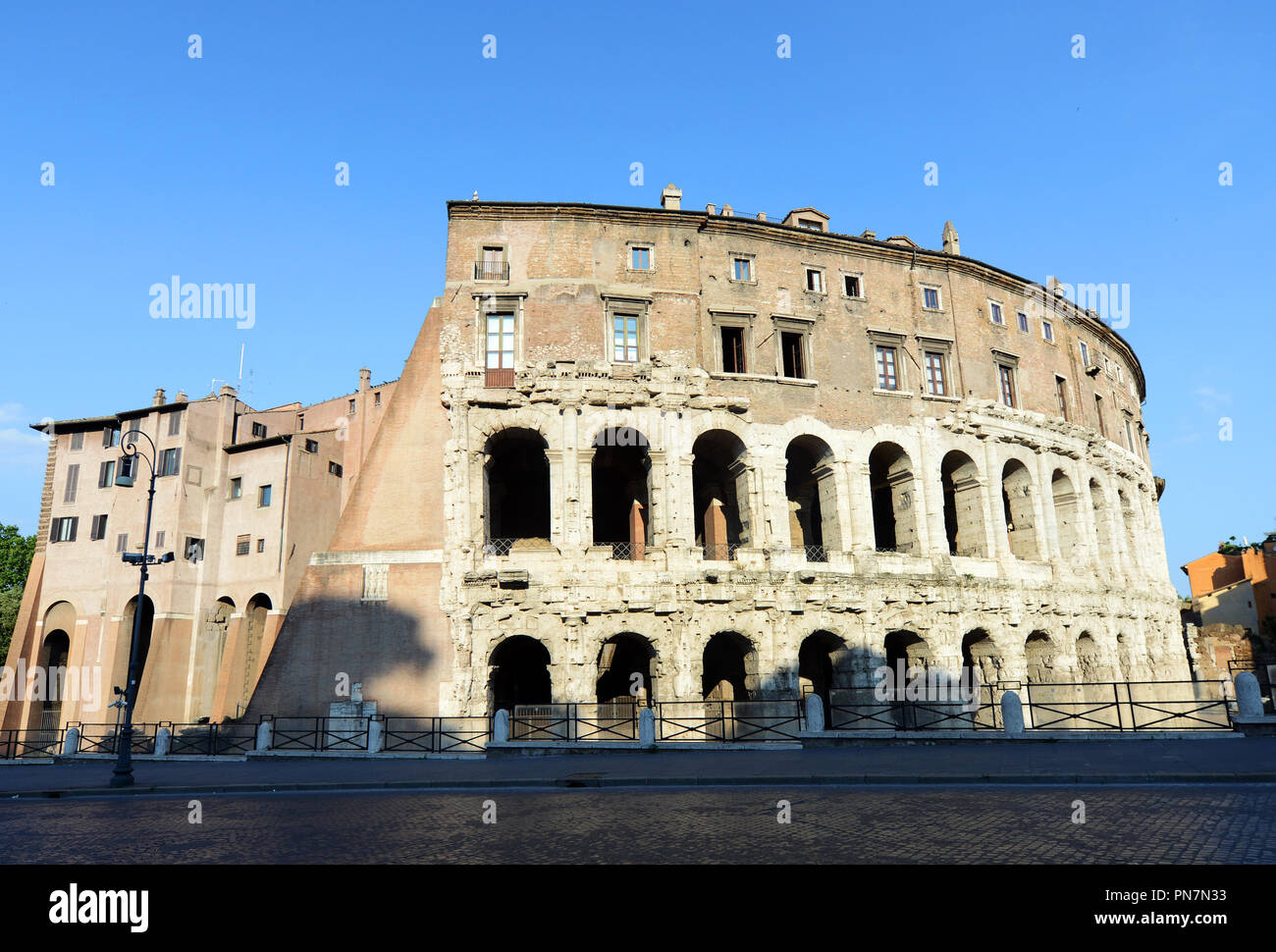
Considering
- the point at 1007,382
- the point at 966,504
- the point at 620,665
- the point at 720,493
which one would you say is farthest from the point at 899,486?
the point at 620,665

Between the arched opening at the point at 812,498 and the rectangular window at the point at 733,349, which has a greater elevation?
the rectangular window at the point at 733,349

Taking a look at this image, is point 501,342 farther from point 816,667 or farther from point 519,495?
point 816,667

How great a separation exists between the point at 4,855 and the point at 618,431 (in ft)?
64.6

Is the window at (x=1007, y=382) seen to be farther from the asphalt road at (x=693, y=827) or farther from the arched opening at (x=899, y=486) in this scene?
the asphalt road at (x=693, y=827)

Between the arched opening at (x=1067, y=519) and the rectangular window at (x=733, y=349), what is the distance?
14.5 metres

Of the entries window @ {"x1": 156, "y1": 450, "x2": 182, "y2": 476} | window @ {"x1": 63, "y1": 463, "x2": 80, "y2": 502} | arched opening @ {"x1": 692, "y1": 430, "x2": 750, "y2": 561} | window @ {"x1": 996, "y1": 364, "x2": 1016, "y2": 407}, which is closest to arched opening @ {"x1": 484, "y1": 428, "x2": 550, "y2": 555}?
arched opening @ {"x1": 692, "y1": 430, "x2": 750, "y2": 561}

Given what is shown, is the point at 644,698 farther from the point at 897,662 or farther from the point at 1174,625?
the point at 1174,625

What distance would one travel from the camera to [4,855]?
8.50 meters

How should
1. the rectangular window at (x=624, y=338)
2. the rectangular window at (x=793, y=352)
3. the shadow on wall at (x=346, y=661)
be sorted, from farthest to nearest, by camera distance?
the rectangular window at (x=793, y=352)
the rectangular window at (x=624, y=338)
the shadow on wall at (x=346, y=661)

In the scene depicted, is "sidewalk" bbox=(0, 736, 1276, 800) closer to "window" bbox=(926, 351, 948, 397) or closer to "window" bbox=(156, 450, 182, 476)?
"window" bbox=(926, 351, 948, 397)

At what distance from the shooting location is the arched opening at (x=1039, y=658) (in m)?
29.6

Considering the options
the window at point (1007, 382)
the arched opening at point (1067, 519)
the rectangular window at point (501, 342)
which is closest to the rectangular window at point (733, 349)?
the rectangular window at point (501, 342)
